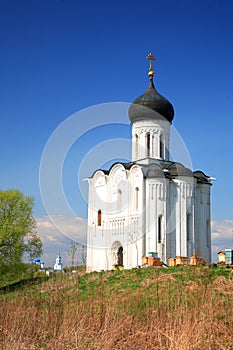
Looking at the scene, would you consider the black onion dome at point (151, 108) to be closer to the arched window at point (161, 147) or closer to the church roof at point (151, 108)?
the church roof at point (151, 108)

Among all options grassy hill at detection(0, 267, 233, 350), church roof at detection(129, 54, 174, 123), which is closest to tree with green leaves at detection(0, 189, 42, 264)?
church roof at detection(129, 54, 174, 123)

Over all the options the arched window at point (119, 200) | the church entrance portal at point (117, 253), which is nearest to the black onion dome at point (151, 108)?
the arched window at point (119, 200)

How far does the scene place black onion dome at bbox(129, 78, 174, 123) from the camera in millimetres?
26703

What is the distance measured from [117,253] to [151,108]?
316 inches

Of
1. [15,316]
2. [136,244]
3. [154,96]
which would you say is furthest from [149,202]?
[15,316]

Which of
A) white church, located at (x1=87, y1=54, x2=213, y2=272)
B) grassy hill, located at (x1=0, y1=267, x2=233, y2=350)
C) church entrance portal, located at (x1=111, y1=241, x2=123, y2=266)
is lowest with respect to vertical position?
grassy hill, located at (x1=0, y1=267, x2=233, y2=350)

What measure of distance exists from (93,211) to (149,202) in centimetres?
424

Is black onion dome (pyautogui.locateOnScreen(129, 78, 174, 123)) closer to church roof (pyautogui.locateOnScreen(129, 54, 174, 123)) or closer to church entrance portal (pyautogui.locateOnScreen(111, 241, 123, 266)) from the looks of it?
church roof (pyautogui.locateOnScreen(129, 54, 174, 123))

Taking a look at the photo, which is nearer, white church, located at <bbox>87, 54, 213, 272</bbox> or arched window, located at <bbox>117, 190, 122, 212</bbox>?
white church, located at <bbox>87, 54, 213, 272</bbox>

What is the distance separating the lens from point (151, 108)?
26750mm

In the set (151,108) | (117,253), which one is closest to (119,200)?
(117,253)

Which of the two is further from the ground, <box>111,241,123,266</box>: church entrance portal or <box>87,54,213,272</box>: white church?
<box>87,54,213,272</box>: white church

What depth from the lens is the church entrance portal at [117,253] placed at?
84.3 ft

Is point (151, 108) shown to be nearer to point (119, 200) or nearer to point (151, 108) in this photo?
point (151, 108)
